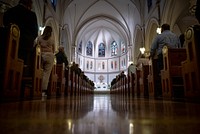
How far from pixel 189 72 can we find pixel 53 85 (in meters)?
2.75

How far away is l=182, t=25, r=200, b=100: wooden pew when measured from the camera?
7.92ft

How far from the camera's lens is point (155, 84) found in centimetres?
418

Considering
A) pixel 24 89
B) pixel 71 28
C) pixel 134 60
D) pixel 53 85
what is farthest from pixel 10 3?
pixel 134 60

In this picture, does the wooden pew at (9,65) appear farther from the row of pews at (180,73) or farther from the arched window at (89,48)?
the arched window at (89,48)

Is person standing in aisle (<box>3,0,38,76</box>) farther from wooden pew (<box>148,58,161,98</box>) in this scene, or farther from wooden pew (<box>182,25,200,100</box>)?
wooden pew (<box>148,58,161,98</box>)

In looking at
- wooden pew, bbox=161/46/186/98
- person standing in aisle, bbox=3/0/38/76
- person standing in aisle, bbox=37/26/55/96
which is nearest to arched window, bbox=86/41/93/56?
person standing in aisle, bbox=37/26/55/96

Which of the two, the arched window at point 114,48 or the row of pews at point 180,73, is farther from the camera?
the arched window at point 114,48

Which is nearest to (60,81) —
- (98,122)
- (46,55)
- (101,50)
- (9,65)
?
(46,55)

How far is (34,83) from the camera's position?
2850 millimetres

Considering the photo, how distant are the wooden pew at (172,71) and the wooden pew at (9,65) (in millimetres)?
2502

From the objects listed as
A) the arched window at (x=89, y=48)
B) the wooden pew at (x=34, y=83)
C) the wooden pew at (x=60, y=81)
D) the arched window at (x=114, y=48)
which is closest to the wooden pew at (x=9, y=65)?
the wooden pew at (x=34, y=83)

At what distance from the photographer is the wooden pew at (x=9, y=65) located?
2100 mm

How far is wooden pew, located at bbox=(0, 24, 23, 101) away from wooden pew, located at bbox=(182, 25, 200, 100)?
2.33m

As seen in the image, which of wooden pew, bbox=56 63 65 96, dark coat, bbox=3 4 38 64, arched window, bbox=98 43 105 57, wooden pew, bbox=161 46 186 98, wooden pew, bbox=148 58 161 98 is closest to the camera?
dark coat, bbox=3 4 38 64
